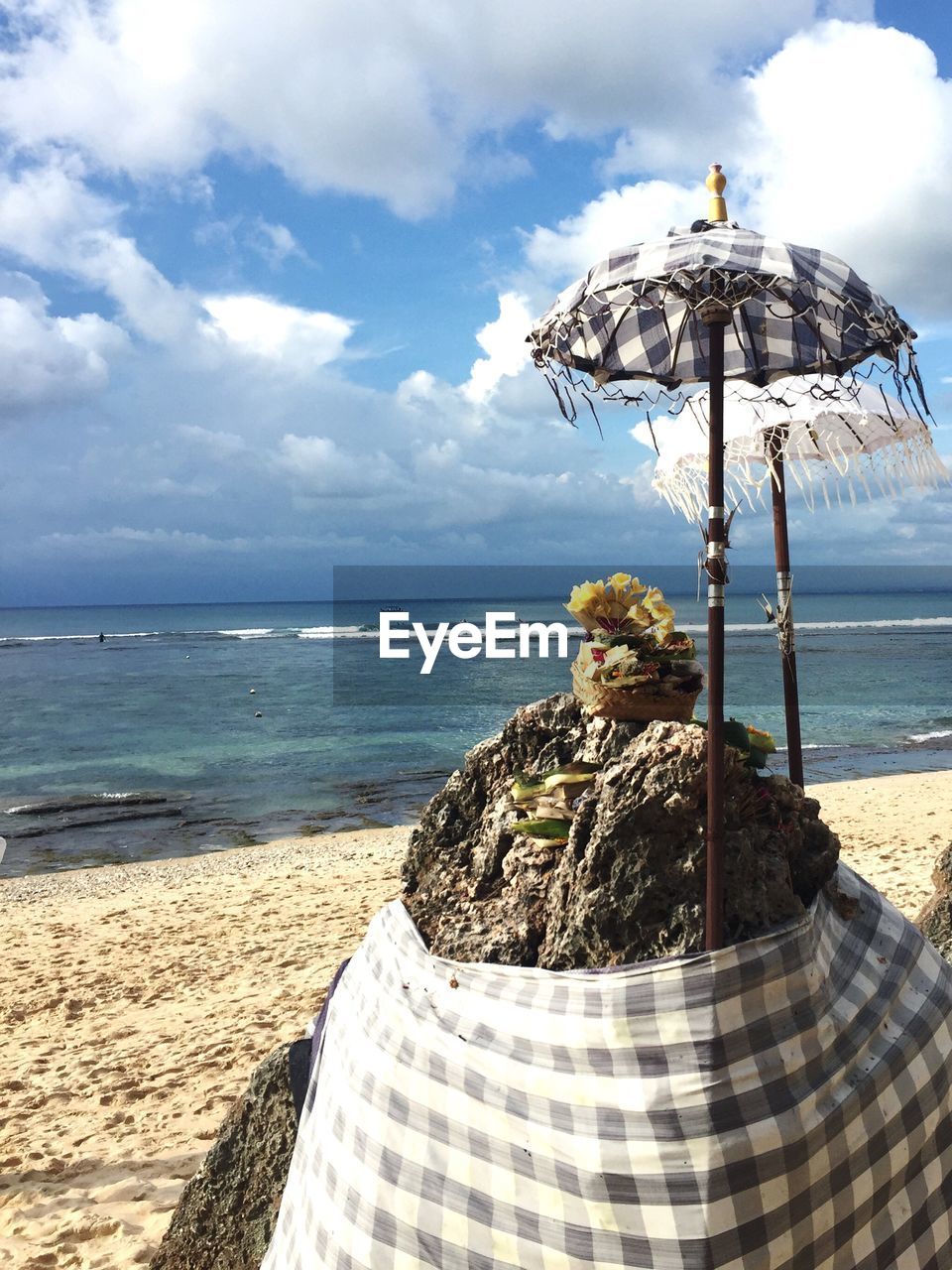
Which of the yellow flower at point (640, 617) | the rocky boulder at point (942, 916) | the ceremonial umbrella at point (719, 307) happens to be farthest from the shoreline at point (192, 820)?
the ceremonial umbrella at point (719, 307)

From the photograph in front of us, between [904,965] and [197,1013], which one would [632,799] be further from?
[197,1013]

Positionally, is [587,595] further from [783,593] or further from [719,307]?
[783,593]

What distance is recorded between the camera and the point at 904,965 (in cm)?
258

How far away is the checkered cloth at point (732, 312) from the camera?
2.48 metres

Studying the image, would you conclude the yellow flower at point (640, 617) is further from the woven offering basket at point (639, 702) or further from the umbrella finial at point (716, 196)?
the umbrella finial at point (716, 196)

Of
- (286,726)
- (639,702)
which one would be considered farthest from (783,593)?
(286,726)

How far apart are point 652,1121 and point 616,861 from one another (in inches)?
23.1

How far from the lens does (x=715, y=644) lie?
2.46m

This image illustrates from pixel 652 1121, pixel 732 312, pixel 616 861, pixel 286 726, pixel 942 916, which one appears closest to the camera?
pixel 652 1121

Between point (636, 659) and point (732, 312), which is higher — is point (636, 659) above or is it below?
below

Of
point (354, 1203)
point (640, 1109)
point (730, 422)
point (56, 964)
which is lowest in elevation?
point (56, 964)

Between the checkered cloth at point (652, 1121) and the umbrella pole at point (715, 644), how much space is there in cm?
14

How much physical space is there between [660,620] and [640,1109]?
1418mm

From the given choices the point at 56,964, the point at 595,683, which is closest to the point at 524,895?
the point at 595,683
